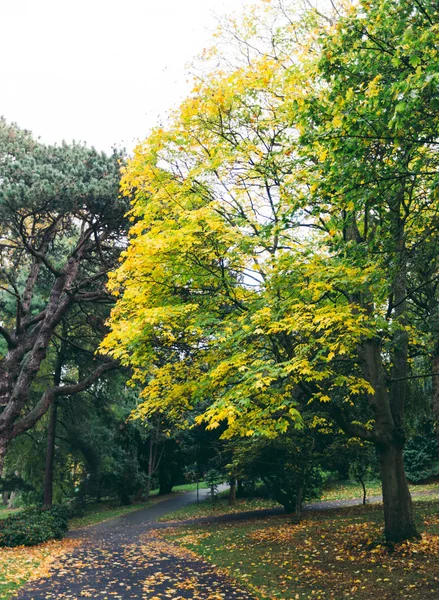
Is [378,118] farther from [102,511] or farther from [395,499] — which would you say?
[102,511]

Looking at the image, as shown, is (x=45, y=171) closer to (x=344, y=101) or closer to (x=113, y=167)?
(x=113, y=167)

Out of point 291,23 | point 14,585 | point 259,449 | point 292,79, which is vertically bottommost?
point 14,585

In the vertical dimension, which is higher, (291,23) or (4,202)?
(291,23)

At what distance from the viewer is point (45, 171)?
1509 cm

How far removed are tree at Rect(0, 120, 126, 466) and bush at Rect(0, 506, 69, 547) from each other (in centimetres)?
245

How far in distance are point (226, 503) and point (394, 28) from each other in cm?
2532

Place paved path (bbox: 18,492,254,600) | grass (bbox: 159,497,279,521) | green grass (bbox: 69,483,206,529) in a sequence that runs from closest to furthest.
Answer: paved path (bbox: 18,492,254,600) → grass (bbox: 159,497,279,521) → green grass (bbox: 69,483,206,529)

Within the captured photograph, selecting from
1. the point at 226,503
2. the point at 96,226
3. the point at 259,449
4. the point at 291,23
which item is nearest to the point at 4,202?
the point at 96,226

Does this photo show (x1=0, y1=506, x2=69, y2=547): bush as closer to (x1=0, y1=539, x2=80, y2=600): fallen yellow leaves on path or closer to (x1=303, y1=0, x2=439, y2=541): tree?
(x1=0, y1=539, x2=80, y2=600): fallen yellow leaves on path

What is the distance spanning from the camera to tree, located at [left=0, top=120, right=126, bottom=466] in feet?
49.5

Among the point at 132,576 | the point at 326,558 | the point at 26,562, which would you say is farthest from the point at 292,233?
the point at 26,562

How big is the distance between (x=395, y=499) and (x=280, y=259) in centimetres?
577

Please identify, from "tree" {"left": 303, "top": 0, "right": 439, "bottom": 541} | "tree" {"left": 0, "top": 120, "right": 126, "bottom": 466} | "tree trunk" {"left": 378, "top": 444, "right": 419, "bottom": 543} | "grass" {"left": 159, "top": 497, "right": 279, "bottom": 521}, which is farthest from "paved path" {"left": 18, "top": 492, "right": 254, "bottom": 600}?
"grass" {"left": 159, "top": 497, "right": 279, "bottom": 521}

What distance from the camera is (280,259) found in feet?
28.4
